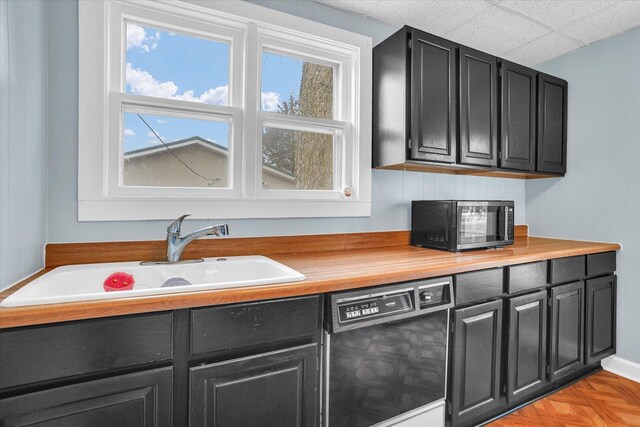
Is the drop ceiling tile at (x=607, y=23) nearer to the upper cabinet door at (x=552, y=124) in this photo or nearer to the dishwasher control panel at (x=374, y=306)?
the upper cabinet door at (x=552, y=124)

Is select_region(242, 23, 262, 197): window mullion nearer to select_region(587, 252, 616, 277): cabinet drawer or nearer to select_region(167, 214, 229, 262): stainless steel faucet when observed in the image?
select_region(167, 214, 229, 262): stainless steel faucet

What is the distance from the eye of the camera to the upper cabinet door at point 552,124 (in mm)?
2586

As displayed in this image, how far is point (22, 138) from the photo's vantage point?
1212 millimetres

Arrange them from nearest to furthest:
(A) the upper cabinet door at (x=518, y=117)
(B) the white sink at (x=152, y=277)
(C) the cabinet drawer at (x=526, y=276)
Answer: (B) the white sink at (x=152, y=277), (C) the cabinet drawer at (x=526, y=276), (A) the upper cabinet door at (x=518, y=117)

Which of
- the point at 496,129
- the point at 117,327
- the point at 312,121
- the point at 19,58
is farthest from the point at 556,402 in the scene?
the point at 19,58

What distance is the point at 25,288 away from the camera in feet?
3.43

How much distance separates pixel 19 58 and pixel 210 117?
2.60 ft

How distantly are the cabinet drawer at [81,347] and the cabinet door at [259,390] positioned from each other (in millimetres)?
174

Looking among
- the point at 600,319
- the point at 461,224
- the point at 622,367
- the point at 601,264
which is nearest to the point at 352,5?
the point at 461,224

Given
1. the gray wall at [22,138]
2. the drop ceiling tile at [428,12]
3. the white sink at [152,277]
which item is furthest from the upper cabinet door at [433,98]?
the gray wall at [22,138]

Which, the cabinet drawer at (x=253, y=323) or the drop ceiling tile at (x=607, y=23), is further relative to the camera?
the drop ceiling tile at (x=607, y=23)

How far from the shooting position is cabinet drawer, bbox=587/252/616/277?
230cm

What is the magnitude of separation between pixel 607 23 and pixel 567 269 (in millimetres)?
1710

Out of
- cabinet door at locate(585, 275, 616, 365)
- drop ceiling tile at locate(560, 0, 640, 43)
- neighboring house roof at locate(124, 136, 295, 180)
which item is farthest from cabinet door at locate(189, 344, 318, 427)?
drop ceiling tile at locate(560, 0, 640, 43)
